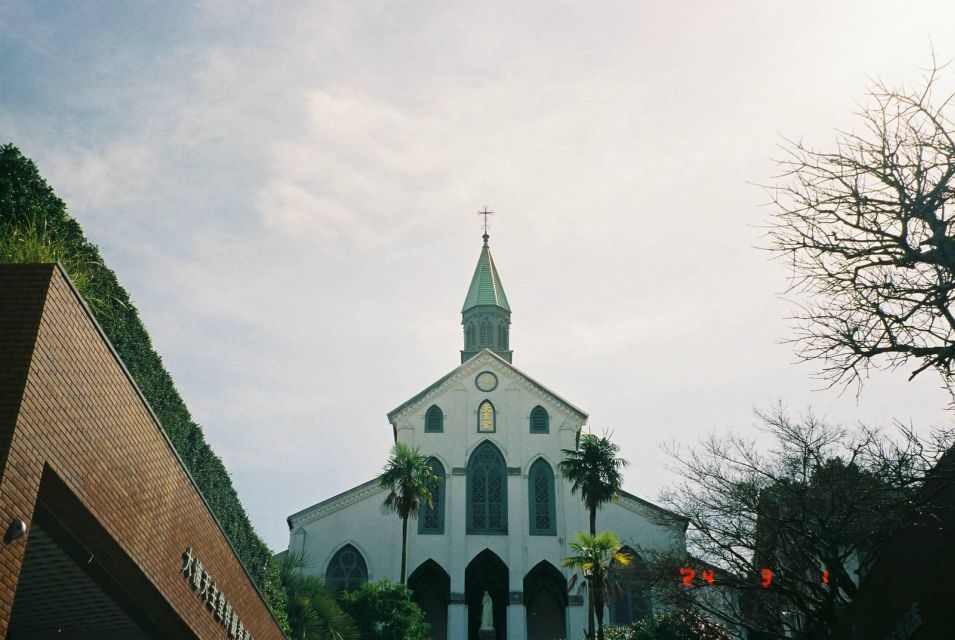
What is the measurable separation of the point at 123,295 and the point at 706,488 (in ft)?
51.0

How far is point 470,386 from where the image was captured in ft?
140

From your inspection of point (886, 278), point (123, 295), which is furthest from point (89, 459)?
point (886, 278)

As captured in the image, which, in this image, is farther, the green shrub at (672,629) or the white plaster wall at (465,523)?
the white plaster wall at (465,523)

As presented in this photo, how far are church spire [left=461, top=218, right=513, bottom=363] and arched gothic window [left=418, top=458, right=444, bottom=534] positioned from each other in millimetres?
11125

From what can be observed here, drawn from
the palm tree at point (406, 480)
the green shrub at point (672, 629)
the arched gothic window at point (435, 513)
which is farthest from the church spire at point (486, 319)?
the green shrub at point (672, 629)

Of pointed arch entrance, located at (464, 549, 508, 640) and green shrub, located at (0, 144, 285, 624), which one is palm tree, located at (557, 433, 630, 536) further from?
green shrub, located at (0, 144, 285, 624)

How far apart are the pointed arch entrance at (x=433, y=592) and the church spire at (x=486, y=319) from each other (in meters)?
14.5

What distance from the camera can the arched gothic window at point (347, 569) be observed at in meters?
38.3

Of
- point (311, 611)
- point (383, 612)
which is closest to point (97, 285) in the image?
point (311, 611)

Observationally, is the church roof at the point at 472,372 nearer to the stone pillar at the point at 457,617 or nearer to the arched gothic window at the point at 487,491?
the arched gothic window at the point at 487,491

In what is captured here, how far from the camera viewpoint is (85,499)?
8.91m

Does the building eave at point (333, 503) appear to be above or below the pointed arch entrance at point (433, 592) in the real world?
above

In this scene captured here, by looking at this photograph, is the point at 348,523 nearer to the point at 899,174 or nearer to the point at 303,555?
the point at 303,555

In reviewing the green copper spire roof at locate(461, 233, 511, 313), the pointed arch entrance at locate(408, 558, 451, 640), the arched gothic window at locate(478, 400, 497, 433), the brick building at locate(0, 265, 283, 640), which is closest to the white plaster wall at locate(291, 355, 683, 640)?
the arched gothic window at locate(478, 400, 497, 433)
